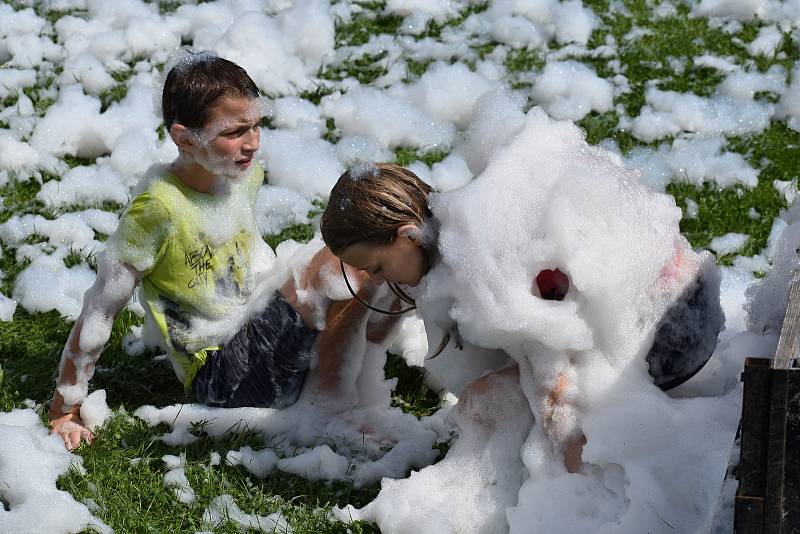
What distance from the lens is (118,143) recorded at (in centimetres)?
430

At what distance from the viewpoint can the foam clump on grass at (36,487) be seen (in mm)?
2689

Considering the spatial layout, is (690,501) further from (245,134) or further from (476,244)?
(245,134)

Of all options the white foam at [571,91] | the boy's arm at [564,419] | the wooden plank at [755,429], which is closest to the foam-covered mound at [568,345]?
the boy's arm at [564,419]

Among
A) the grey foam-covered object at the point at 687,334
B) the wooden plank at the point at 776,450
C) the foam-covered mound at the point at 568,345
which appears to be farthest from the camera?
the grey foam-covered object at the point at 687,334

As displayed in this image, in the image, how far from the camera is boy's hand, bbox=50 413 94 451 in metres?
3.03

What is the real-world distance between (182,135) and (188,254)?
323 millimetres

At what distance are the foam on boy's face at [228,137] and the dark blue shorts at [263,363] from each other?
384 millimetres

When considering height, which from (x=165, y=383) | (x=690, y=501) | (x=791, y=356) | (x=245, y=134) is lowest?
(x=165, y=383)

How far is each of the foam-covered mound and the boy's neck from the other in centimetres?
75

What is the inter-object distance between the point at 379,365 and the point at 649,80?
210 cm

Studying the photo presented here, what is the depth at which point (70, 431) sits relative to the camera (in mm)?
Result: 3059

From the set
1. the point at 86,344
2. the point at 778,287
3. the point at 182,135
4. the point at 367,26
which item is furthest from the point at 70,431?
the point at 367,26

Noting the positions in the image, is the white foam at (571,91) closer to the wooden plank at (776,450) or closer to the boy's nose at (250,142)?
the boy's nose at (250,142)

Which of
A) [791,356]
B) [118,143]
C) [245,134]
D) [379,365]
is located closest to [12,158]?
[118,143]
